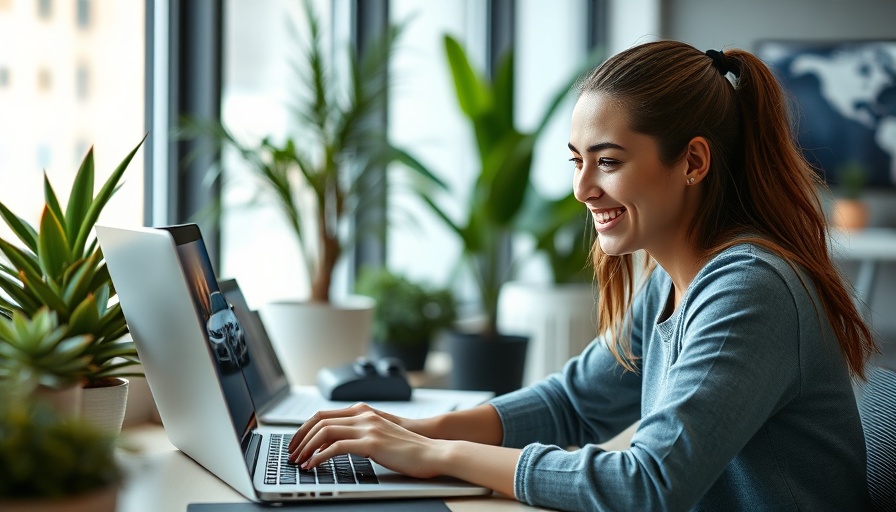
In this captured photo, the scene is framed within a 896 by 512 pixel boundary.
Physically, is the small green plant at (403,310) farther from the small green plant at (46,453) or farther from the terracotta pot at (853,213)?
the terracotta pot at (853,213)

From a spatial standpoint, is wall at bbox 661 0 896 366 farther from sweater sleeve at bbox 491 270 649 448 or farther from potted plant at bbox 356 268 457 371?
sweater sleeve at bbox 491 270 649 448

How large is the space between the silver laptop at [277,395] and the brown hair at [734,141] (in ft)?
1.74

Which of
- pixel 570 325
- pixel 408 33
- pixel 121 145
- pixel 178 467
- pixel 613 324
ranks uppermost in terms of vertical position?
pixel 408 33

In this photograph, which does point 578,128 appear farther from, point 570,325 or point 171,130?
point 570,325

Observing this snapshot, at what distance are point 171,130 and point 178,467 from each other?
4.48 feet

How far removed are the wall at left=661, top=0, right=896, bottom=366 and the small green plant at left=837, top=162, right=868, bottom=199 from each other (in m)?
0.21

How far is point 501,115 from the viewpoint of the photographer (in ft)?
10.5

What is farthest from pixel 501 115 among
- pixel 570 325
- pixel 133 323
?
pixel 133 323

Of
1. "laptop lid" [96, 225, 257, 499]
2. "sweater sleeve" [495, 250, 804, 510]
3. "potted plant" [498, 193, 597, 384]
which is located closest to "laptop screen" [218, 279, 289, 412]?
"laptop lid" [96, 225, 257, 499]

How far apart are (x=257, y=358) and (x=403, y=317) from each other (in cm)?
136

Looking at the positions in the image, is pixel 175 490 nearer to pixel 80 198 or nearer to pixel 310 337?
pixel 80 198

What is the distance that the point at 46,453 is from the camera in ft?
2.52

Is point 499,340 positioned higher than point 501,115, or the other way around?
point 501,115

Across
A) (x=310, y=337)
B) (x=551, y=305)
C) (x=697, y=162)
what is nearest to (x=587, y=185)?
(x=697, y=162)
